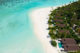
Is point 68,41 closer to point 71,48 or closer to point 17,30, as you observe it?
point 71,48

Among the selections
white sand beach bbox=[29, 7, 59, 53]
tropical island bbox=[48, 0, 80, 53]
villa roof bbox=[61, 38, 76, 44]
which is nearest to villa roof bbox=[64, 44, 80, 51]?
tropical island bbox=[48, 0, 80, 53]

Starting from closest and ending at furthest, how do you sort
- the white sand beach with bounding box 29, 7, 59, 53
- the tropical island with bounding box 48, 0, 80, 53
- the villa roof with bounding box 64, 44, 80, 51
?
1. the villa roof with bounding box 64, 44, 80, 51
2. the tropical island with bounding box 48, 0, 80, 53
3. the white sand beach with bounding box 29, 7, 59, 53

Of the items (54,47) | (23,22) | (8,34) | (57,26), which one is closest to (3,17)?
(23,22)

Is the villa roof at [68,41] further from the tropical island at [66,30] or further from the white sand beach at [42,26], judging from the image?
the white sand beach at [42,26]

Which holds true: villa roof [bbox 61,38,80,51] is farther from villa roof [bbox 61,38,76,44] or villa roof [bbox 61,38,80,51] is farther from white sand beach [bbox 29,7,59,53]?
white sand beach [bbox 29,7,59,53]

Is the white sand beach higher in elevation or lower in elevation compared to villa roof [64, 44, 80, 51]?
higher

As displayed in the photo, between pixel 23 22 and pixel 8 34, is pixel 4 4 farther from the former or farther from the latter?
pixel 8 34

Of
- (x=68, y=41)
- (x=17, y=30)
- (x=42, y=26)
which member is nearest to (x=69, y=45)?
(x=68, y=41)
